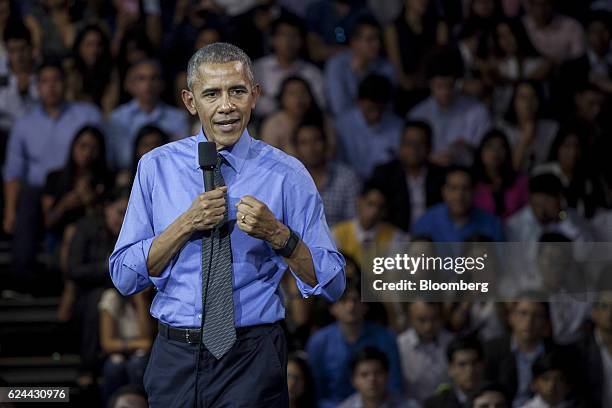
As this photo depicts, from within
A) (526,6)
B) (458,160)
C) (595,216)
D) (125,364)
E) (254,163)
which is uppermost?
(526,6)

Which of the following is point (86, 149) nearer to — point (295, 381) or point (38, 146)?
point (38, 146)

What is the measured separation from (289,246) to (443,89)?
14.3 feet

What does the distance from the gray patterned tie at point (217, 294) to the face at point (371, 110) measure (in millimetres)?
4167

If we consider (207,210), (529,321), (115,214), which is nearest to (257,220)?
(207,210)

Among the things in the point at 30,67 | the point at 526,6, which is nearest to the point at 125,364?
the point at 30,67

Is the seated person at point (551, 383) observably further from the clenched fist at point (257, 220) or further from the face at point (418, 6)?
the clenched fist at point (257, 220)

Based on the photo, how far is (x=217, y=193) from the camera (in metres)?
2.56

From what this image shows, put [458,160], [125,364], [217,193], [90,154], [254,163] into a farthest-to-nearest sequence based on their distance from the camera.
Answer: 1. [458,160]
2. [90,154]
3. [125,364]
4. [254,163]
5. [217,193]

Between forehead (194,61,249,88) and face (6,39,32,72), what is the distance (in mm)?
4515

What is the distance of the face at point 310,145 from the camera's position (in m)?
6.35

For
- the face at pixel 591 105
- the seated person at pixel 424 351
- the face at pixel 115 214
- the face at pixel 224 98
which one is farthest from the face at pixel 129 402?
the face at pixel 591 105

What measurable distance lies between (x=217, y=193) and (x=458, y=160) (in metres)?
4.34

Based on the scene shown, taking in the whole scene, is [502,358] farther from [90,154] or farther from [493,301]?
[90,154]

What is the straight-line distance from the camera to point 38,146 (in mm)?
6617
